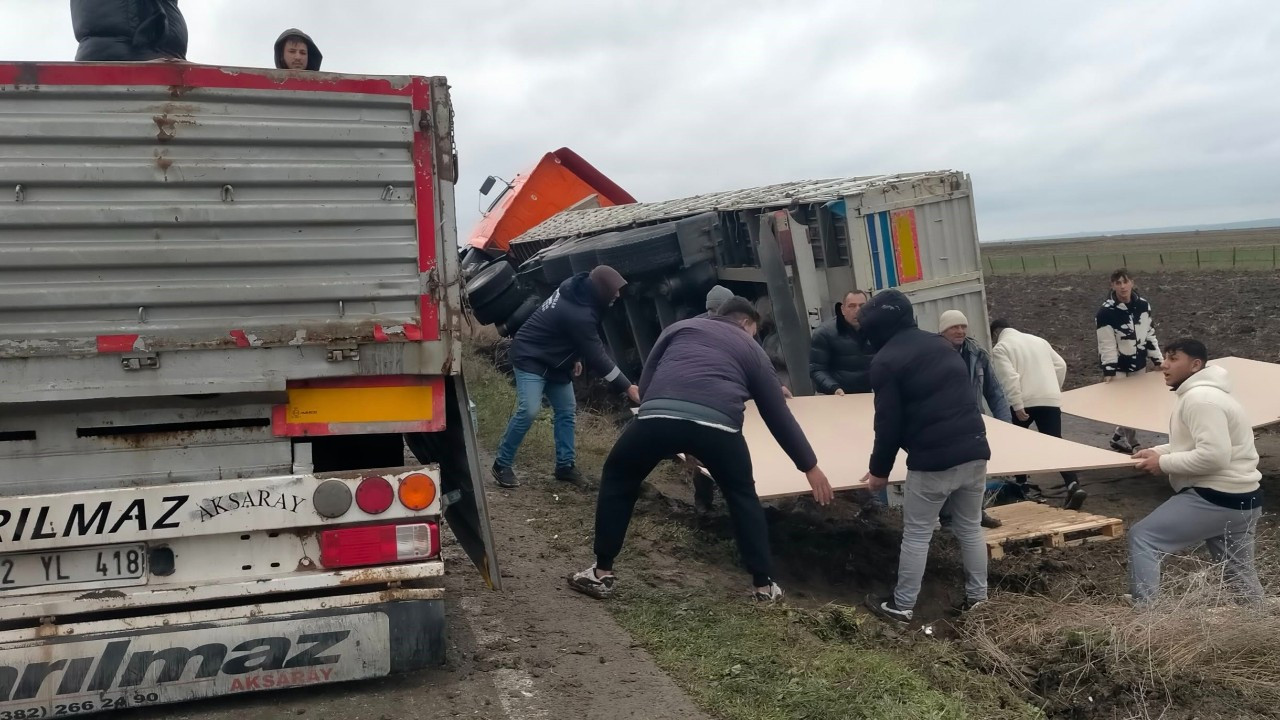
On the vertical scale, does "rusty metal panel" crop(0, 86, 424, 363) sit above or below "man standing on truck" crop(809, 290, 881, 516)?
above

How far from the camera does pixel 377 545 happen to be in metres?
4.04

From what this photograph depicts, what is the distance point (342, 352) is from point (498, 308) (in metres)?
5.38

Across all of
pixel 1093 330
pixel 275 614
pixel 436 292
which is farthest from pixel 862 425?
pixel 1093 330

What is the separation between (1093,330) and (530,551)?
49.2ft

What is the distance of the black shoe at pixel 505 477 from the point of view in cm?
782

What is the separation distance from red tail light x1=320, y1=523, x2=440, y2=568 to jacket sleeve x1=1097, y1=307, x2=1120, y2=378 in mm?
6621

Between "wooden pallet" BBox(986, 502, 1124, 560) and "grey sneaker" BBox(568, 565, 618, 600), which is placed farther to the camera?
"wooden pallet" BBox(986, 502, 1124, 560)

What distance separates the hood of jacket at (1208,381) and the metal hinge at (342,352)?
159 inches

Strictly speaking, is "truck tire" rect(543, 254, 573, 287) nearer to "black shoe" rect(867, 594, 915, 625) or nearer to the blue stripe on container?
the blue stripe on container

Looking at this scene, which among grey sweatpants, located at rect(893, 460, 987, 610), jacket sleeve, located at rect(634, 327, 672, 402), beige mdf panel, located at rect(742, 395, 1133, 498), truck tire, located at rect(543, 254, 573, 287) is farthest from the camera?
truck tire, located at rect(543, 254, 573, 287)

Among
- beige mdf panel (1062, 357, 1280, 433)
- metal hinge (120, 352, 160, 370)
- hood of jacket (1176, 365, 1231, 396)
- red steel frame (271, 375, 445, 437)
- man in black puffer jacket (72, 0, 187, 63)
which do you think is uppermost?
man in black puffer jacket (72, 0, 187, 63)

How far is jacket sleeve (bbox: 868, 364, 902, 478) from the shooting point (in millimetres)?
5367

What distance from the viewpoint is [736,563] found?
20.9 ft

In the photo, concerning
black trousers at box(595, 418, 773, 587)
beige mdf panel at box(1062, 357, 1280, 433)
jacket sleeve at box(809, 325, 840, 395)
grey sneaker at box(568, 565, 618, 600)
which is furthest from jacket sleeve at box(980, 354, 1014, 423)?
grey sneaker at box(568, 565, 618, 600)
